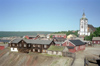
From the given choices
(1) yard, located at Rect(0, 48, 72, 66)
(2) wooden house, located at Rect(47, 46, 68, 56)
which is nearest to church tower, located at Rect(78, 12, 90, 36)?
(2) wooden house, located at Rect(47, 46, 68, 56)

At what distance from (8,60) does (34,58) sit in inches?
439

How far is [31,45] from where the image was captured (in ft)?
164

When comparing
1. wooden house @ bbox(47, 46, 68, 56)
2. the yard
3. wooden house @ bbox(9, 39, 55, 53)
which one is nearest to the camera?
the yard

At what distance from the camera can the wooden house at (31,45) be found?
47.5 metres

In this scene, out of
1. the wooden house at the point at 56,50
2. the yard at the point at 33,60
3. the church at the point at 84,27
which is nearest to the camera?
the yard at the point at 33,60

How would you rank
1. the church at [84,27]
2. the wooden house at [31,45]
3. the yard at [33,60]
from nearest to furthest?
the yard at [33,60] → the wooden house at [31,45] → the church at [84,27]

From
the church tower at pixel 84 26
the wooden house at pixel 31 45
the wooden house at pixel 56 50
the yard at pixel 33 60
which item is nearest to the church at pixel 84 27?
the church tower at pixel 84 26

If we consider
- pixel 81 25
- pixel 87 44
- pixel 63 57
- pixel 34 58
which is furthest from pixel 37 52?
pixel 81 25

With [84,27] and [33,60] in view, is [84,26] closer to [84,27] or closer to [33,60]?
[84,27]

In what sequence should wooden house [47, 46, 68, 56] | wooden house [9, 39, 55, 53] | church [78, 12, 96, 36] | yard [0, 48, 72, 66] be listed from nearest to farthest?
1. yard [0, 48, 72, 66]
2. wooden house [47, 46, 68, 56]
3. wooden house [9, 39, 55, 53]
4. church [78, 12, 96, 36]

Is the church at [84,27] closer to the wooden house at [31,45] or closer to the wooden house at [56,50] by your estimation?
the wooden house at [31,45]

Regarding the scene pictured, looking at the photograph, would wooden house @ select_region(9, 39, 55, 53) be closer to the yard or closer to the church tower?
the yard

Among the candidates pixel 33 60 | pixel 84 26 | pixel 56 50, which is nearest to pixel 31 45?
pixel 33 60

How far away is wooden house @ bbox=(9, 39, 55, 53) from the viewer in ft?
156
